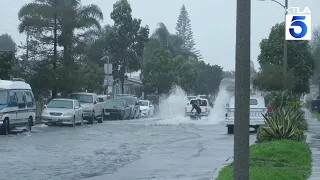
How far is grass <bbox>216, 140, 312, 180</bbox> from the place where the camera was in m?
13.7

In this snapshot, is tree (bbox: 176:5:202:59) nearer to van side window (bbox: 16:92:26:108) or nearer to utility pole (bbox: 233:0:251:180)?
van side window (bbox: 16:92:26:108)

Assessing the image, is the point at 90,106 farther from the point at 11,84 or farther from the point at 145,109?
the point at 145,109

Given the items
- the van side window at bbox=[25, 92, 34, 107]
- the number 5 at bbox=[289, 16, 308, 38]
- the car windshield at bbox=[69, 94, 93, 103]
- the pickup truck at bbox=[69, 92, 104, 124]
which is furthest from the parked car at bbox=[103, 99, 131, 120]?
the number 5 at bbox=[289, 16, 308, 38]

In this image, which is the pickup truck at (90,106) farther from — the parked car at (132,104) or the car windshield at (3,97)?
the car windshield at (3,97)

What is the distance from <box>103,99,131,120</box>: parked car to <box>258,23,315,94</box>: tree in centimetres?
1085

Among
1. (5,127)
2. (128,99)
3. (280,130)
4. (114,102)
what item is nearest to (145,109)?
(128,99)

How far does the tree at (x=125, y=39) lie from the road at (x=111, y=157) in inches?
1704

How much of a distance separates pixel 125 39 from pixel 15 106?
1726 inches

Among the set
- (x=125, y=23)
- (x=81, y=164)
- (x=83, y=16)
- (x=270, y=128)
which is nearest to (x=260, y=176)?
(x=81, y=164)

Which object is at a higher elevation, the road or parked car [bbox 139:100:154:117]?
parked car [bbox 139:100:154:117]

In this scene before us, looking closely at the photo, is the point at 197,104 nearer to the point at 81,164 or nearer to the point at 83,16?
the point at 83,16

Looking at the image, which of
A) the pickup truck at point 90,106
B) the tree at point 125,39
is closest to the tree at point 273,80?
the pickup truck at point 90,106

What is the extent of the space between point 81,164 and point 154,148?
5.87 metres

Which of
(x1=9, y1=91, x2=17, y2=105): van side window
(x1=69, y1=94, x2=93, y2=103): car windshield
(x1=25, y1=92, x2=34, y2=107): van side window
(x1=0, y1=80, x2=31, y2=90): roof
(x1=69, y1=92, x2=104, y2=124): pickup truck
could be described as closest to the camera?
(x1=9, y1=91, x2=17, y2=105): van side window
